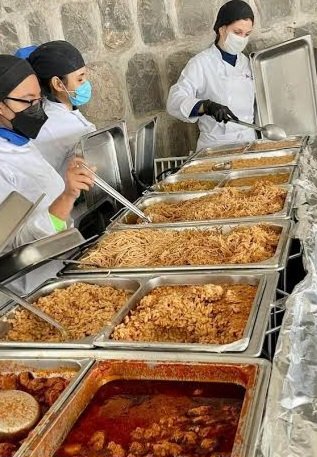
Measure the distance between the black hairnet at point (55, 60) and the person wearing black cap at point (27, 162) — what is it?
0.75 meters

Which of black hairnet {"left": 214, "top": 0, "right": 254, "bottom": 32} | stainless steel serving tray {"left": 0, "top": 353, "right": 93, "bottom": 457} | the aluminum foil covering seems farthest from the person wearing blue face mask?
the aluminum foil covering

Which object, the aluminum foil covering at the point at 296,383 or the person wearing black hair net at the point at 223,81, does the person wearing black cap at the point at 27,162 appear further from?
the person wearing black hair net at the point at 223,81

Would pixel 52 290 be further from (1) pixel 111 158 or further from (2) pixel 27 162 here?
(1) pixel 111 158

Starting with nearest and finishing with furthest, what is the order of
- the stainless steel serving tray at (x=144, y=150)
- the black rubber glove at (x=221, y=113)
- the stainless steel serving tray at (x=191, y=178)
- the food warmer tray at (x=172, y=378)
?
1. the food warmer tray at (x=172, y=378)
2. the stainless steel serving tray at (x=191, y=178)
3. the stainless steel serving tray at (x=144, y=150)
4. the black rubber glove at (x=221, y=113)

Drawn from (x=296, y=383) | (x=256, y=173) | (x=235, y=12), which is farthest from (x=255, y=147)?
(x=296, y=383)

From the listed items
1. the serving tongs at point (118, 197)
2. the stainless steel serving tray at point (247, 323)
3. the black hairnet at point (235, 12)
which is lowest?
the stainless steel serving tray at point (247, 323)

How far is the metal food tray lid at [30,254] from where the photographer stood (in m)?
1.38

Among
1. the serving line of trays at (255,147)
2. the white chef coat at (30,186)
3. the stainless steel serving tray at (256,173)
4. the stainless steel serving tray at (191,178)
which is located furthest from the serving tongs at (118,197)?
the serving line of trays at (255,147)

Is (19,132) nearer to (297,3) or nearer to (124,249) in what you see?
(124,249)

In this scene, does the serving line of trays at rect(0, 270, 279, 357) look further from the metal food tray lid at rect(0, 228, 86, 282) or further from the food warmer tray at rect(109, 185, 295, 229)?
the food warmer tray at rect(109, 185, 295, 229)

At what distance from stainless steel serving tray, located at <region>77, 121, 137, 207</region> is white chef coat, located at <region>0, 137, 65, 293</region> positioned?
35cm

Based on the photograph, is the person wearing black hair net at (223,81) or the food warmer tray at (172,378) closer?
the food warmer tray at (172,378)

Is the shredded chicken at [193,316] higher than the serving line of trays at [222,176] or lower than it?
lower

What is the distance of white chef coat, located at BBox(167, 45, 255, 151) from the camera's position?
429 centimetres
